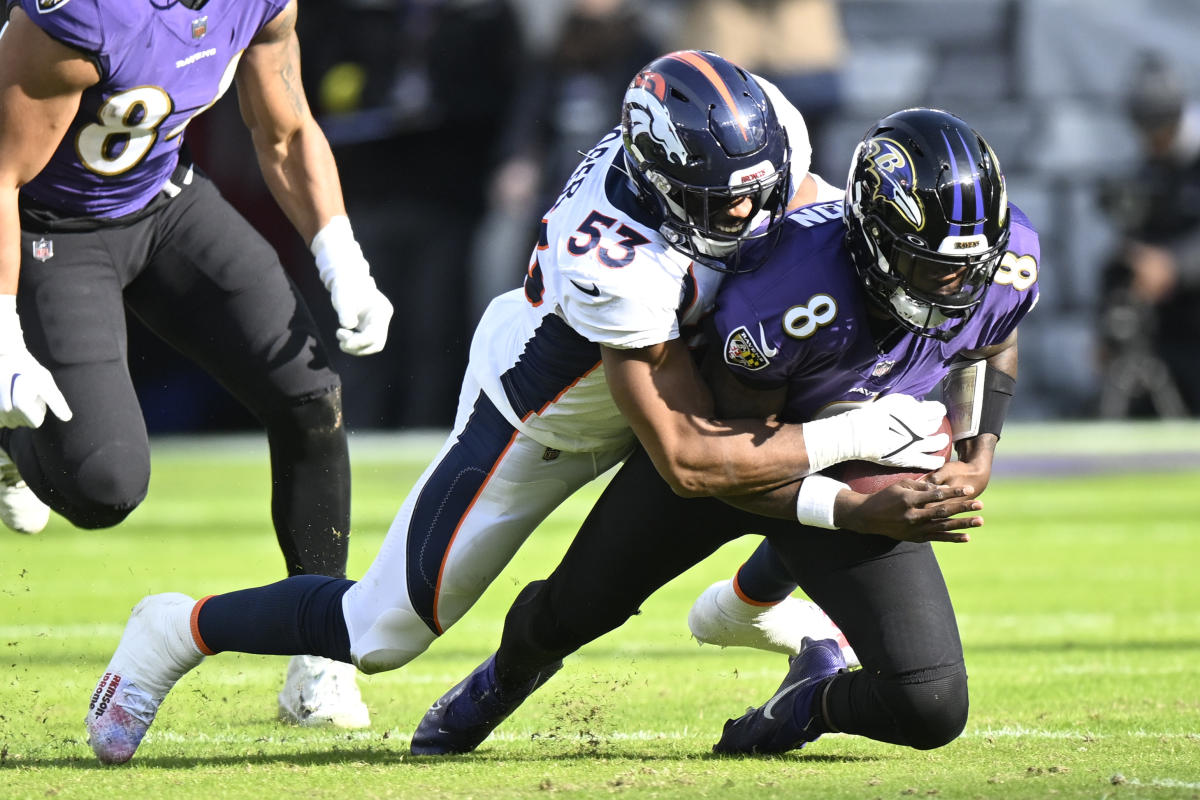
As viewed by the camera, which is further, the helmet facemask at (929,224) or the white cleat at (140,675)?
the white cleat at (140,675)

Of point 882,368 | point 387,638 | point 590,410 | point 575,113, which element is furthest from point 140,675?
point 575,113

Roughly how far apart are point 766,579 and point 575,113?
912 cm

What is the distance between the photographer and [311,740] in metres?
3.80

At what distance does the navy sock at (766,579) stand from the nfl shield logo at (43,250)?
1831mm

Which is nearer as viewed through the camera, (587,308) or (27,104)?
(587,308)

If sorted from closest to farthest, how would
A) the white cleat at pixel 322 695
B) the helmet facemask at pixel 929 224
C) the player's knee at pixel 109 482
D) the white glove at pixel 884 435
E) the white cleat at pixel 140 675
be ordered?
1. the helmet facemask at pixel 929 224
2. the white glove at pixel 884 435
3. the white cleat at pixel 140 675
4. the player's knee at pixel 109 482
5. the white cleat at pixel 322 695

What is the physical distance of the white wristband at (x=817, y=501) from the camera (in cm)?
319

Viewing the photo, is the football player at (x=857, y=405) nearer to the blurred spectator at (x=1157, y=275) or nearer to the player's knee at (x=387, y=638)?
the player's knee at (x=387, y=638)

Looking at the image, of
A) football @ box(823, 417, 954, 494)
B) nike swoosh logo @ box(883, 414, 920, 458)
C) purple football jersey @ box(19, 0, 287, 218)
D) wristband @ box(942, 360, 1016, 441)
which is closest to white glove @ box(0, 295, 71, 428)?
purple football jersey @ box(19, 0, 287, 218)

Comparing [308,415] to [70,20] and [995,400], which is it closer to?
[70,20]

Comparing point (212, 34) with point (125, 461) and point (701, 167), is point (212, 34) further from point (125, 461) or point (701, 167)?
point (701, 167)

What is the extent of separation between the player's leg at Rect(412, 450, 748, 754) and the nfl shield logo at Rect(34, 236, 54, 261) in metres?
1.44

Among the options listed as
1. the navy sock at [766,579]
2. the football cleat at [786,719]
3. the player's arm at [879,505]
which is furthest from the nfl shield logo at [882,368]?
the football cleat at [786,719]

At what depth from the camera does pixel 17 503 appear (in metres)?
4.48
